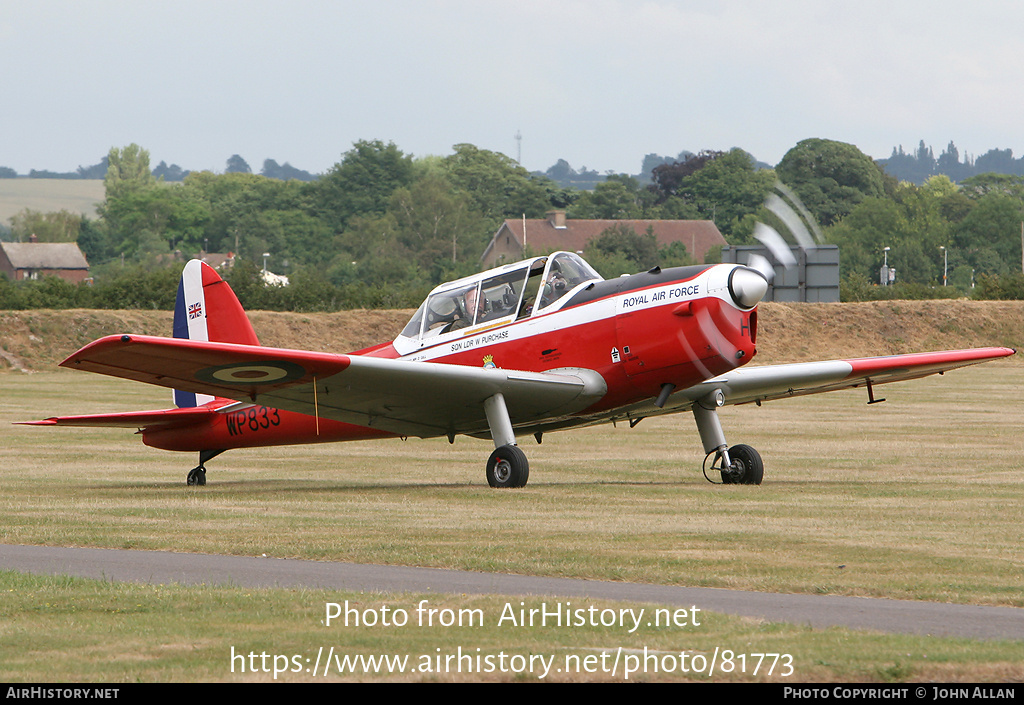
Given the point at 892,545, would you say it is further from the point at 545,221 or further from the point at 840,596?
the point at 545,221

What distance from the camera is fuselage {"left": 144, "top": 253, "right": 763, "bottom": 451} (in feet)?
47.4

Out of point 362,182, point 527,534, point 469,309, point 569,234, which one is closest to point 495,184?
point 362,182

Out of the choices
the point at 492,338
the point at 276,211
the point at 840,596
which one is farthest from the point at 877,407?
the point at 276,211

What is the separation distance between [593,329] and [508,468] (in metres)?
1.91

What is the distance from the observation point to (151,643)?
682cm

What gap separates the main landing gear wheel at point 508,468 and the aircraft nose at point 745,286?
3.06m

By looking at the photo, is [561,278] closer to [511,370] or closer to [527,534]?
[511,370]

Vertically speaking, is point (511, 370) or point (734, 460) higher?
point (511, 370)

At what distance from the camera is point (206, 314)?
58.1 feet

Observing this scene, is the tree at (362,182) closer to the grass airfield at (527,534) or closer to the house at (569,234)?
the house at (569,234)

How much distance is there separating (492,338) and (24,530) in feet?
19.6

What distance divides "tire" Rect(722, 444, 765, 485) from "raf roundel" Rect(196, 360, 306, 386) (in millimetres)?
5537

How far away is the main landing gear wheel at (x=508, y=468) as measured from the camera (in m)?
15.0

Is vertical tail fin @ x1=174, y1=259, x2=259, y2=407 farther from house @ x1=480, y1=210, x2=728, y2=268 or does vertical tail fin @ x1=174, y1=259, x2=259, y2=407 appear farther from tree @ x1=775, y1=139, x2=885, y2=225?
house @ x1=480, y1=210, x2=728, y2=268
